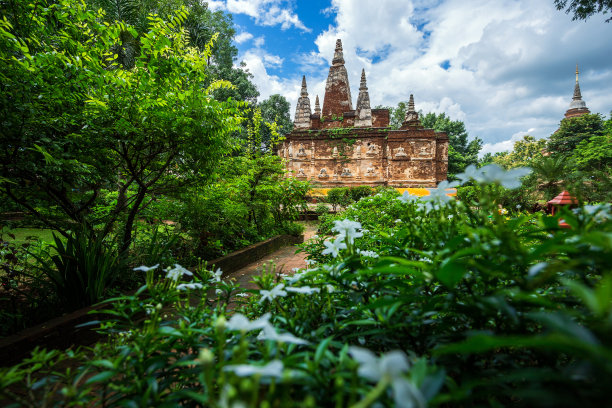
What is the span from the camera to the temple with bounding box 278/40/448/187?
14648 mm

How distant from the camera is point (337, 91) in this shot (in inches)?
671

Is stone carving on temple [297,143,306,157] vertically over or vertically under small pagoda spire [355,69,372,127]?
under

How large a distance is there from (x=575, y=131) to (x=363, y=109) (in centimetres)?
1598

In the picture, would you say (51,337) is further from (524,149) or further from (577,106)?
(577,106)

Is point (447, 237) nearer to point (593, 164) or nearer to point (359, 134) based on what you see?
point (359, 134)

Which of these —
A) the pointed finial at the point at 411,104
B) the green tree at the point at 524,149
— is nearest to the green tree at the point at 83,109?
the pointed finial at the point at 411,104

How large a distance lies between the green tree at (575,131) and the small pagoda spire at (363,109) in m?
13.7

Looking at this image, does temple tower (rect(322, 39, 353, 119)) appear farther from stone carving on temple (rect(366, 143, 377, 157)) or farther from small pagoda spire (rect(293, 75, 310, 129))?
stone carving on temple (rect(366, 143, 377, 157))

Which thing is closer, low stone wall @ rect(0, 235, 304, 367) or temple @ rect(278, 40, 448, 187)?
low stone wall @ rect(0, 235, 304, 367)

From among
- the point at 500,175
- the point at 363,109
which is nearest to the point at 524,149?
the point at 363,109

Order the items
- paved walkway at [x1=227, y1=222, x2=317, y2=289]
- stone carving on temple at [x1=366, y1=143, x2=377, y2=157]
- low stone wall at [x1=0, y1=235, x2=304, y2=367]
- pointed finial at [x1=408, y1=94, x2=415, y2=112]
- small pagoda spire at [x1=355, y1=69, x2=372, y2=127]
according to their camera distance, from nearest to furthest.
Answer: low stone wall at [x1=0, y1=235, x2=304, y2=367], paved walkway at [x1=227, y1=222, x2=317, y2=289], stone carving on temple at [x1=366, y1=143, x2=377, y2=157], small pagoda spire at [x1=355, y1=69, x2=372, y2=127], pointed finial at [x1=408, y1=94, x2=415, y2=112]

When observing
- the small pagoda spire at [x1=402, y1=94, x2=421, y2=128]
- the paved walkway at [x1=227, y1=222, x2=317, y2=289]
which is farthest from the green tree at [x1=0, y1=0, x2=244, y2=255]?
the small pagoda spire at [x1=402, y1=94, x2=421, y2=128]

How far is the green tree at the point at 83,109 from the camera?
201 centimetres

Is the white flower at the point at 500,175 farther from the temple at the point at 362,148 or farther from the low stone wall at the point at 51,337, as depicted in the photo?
the temple at the point at 362,148
